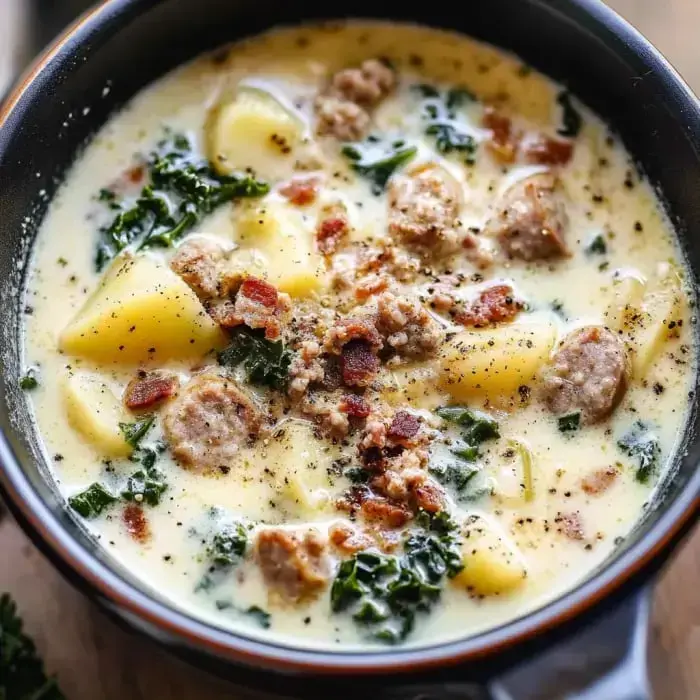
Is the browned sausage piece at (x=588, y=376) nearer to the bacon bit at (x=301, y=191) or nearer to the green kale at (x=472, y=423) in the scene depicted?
the green kale at (x=472, y=423)

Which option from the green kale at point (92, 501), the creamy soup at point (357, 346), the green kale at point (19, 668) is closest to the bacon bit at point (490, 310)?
the creamy soup at point (357, 346)

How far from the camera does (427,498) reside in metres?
3.56

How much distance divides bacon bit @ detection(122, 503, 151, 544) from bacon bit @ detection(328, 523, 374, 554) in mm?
657

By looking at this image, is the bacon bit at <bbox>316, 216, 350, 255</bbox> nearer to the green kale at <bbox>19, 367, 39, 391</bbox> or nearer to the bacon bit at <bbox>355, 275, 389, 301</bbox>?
the bacon bit at <bbox>355, 275, 389, 301</bbox>

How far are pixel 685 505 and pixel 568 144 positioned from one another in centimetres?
192

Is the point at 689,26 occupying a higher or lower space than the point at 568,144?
higher

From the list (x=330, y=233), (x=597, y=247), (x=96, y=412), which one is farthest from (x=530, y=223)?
(x=96, y=412)

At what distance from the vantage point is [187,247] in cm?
409

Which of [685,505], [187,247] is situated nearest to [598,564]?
[685,505]

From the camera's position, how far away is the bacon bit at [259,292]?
3.90 m

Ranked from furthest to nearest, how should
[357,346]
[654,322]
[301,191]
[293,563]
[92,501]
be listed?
[301,191], [654,322], [357,346], [92,501], [293,563]

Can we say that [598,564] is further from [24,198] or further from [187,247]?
[24,198]

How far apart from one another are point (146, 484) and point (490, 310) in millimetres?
1477

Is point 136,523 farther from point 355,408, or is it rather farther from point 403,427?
point 403,427
